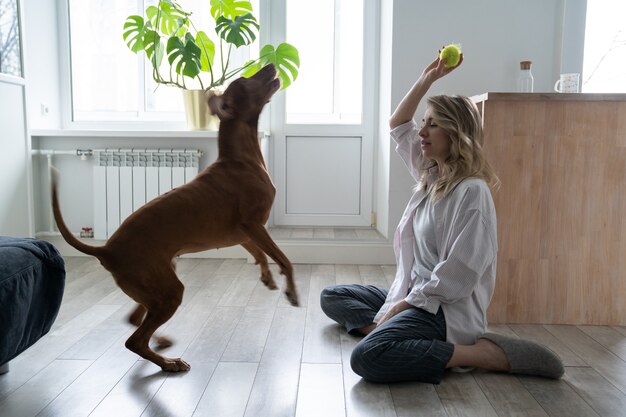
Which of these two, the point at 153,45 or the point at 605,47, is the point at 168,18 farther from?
the point at 605,47

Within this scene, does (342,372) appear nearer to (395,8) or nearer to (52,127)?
(395,8)

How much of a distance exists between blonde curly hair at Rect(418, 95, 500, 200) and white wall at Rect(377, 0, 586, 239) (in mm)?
1658

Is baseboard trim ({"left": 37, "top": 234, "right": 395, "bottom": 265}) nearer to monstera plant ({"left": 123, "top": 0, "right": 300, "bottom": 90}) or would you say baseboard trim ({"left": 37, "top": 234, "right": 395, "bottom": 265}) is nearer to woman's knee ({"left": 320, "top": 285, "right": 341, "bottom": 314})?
monstera plant ({"left": 123, "top": 0, "right": 300, "bottom": 90})

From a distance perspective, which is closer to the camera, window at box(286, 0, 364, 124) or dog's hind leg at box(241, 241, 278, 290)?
dog's hind leg at box(241, 241, 278, 290)

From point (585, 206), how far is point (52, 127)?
3677 mm

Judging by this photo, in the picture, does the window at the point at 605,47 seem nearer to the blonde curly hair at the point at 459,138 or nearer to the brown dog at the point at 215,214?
the blonde curly hair at the point at 459,138

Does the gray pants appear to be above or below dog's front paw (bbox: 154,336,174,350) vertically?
above

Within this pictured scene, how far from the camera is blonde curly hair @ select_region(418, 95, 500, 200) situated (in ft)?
6.72

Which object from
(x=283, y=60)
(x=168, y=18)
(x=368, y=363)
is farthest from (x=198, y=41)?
(x=368, y=363)

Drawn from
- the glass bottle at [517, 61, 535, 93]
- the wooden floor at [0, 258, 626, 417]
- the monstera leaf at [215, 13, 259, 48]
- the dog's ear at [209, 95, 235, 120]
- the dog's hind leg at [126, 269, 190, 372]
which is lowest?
the wooden floor at [0, 258, 626, 417]

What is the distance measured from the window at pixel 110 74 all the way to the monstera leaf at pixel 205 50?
2.03 ft

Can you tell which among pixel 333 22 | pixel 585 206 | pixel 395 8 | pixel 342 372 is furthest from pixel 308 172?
pixel 342 372

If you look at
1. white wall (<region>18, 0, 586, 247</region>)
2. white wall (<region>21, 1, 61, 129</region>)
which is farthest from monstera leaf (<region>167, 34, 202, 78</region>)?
white wall (<region>18, 0, 586, 247</region>)

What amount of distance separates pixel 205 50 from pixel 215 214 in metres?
2.51
